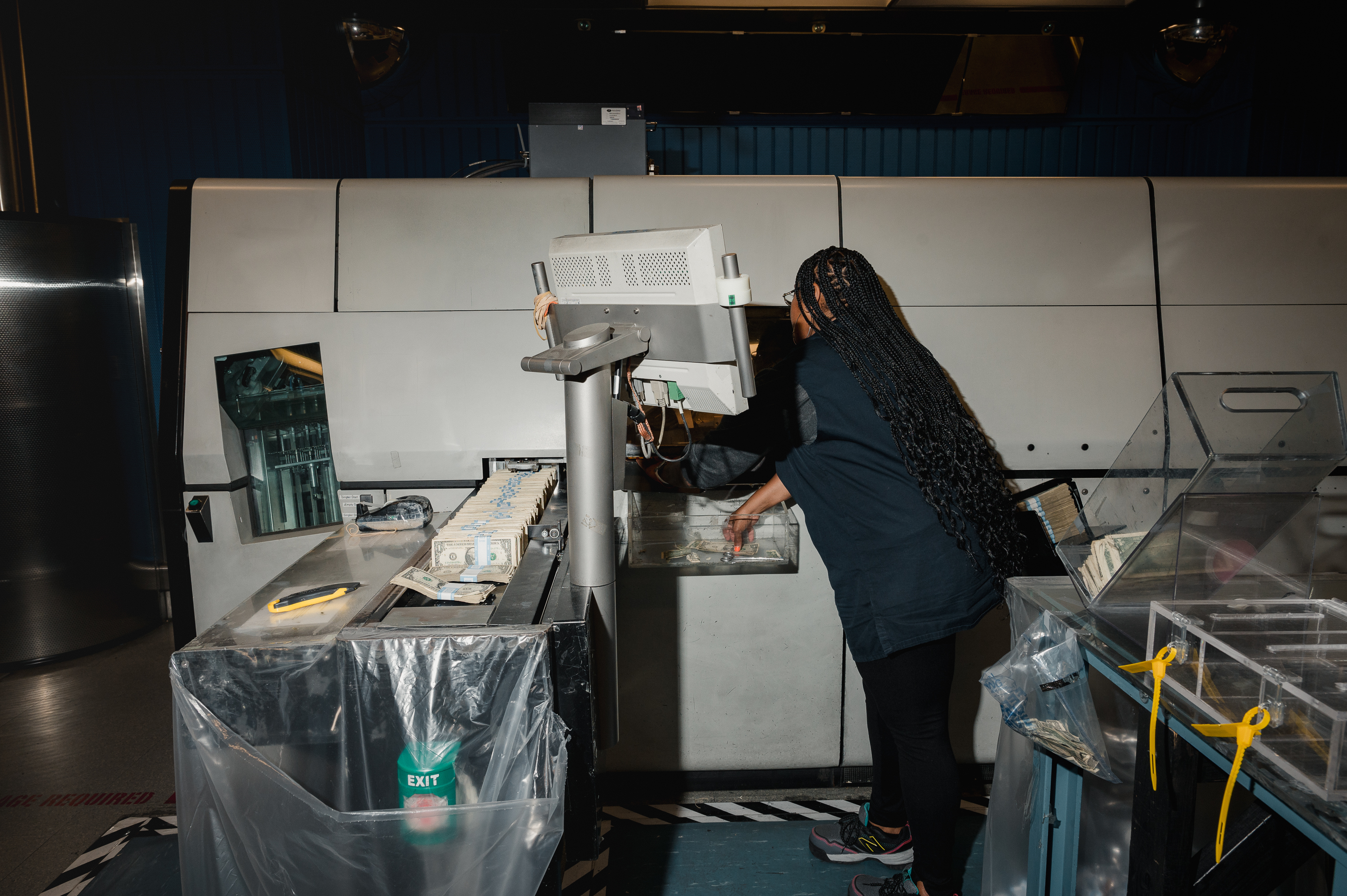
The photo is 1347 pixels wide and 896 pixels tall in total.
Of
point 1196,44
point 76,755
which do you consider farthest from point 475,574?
point 1196,44

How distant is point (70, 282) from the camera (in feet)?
10.9

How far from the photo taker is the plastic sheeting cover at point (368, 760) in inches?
46.9

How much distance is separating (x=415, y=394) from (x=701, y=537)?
3.25 ft

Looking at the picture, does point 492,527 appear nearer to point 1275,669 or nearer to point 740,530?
point 740,530

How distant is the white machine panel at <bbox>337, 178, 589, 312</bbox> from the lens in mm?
2418

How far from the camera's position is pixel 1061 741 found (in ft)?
4.50

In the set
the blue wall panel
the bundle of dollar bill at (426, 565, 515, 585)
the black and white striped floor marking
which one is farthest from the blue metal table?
the blue wall panel

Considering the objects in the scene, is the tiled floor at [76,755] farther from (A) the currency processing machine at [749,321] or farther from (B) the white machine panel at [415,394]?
(B) the white machine panel at [415,394]

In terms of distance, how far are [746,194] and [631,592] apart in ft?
4.16

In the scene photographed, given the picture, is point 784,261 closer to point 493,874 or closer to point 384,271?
point 384,271

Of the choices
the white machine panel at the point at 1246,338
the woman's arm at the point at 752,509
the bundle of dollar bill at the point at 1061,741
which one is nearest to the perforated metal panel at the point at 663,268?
the woman's arm at the point at 752,509

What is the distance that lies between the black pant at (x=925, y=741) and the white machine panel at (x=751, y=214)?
122 cm

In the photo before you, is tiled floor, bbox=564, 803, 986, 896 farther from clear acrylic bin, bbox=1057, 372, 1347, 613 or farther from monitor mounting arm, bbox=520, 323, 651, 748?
clear acrylic bin, bbox=1057, 372, 1347, 613

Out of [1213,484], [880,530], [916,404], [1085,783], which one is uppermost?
[916,404]
